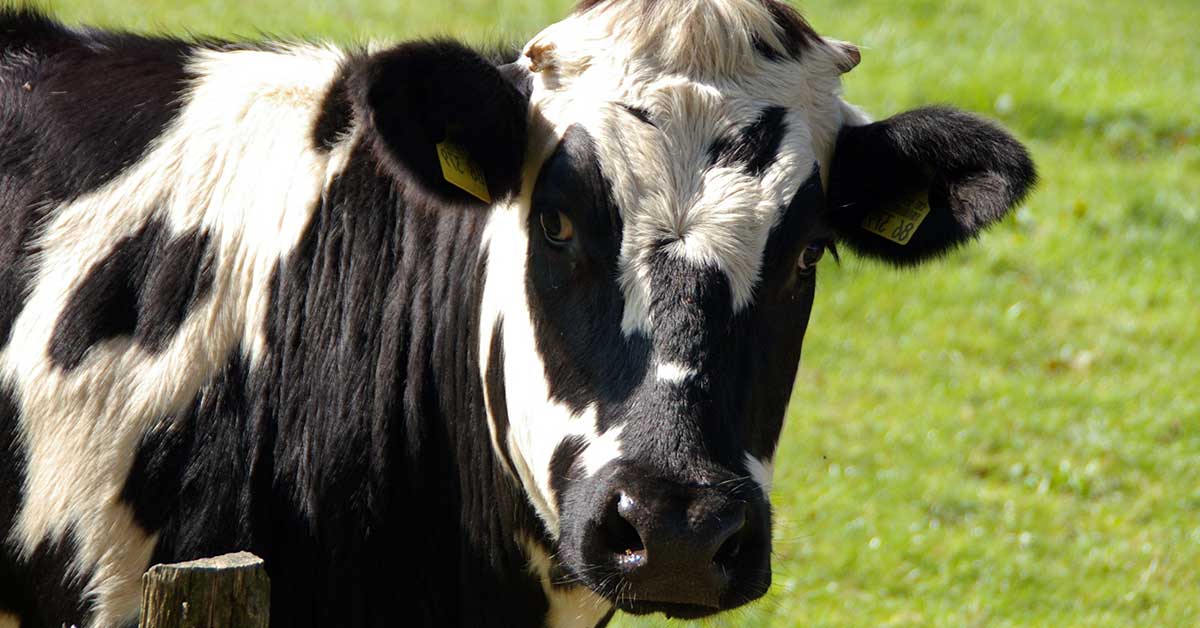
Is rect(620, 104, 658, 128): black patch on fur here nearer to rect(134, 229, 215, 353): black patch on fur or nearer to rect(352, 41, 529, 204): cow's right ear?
rect(352, 41, 529, 204): cow's right ear

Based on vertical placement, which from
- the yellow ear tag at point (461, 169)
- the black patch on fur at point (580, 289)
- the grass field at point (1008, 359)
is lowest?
the grass field at point (1008, 359)

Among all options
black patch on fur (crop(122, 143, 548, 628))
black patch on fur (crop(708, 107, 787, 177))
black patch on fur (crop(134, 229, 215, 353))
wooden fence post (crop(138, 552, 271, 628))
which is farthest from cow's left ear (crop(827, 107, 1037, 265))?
wooden fence post (crop(138, 552, 271, 628))

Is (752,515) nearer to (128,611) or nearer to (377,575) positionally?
(377,575)

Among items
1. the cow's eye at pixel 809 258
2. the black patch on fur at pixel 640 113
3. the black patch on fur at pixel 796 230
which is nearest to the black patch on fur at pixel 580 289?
the black patch on fur at pixel 640 113

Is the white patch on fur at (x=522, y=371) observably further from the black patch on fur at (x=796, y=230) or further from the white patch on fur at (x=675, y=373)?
the black patch on fur at (x=796, y=230)

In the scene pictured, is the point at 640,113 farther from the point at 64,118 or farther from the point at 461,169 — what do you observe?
the point at 64,118

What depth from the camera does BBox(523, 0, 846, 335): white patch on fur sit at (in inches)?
142

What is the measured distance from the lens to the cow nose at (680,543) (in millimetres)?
3254

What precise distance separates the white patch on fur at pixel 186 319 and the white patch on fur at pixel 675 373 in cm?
122

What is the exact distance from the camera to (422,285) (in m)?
4.18

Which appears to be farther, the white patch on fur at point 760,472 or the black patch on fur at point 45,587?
the black patch on fur at point 45,587

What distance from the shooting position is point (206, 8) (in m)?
13.0

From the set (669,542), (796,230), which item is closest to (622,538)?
(669,542)

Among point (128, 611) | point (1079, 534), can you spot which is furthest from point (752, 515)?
point (1079, 534)
